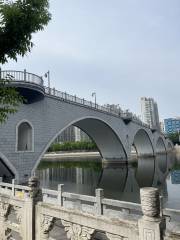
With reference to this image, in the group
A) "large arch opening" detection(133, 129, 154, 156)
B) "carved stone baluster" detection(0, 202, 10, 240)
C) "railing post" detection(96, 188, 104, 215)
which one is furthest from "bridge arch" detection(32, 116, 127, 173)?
"railing post" detection(96, 188, 104, 215)

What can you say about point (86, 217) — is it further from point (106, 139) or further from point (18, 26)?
point (106, 139)

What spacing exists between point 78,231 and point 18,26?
19.9 ft

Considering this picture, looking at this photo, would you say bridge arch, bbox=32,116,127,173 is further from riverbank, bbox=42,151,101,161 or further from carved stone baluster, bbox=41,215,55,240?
carved stone baluster, bbox=41,215,55,240

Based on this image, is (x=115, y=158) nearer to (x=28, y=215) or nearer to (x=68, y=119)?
(x=68, y=119)

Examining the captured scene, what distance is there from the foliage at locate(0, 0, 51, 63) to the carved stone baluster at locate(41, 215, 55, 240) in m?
5.29

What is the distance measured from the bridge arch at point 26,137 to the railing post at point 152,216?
20.5 m

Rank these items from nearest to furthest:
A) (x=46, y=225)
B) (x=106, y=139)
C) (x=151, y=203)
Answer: (x=151, y=203), (x=46, y=225), (x=106, y=139)

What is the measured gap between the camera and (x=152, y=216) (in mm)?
5293

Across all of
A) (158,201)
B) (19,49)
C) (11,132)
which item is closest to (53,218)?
(158,201)

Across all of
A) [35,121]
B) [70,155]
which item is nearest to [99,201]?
[35,121]

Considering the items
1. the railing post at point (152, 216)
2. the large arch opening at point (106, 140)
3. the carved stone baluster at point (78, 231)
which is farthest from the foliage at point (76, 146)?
the railing post at point (152, 216)

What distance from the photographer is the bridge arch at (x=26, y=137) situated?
82.3 ft

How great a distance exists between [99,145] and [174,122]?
128 m

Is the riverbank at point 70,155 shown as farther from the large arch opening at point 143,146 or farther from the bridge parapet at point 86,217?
the bridge parapet at point 86,217
